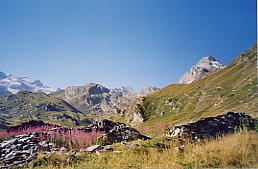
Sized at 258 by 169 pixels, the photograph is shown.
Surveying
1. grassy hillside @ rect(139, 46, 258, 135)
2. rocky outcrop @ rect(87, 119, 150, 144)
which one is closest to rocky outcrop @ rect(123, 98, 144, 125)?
grassy hillside @ rect(139, 46, 258, 135)

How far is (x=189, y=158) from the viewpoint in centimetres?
1066

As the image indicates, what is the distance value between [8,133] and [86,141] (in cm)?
1047

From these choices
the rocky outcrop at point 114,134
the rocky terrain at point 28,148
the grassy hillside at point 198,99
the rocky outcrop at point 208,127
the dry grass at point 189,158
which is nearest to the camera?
the dry grass at point 189,158

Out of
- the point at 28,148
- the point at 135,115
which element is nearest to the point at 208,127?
the point at 28,148

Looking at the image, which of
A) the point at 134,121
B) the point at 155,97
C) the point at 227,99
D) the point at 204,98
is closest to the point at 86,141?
the point at 227,99

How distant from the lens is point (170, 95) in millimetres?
83500

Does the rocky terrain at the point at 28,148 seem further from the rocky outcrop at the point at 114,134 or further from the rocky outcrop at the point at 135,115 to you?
the rocky outcrop at the point at 135,115

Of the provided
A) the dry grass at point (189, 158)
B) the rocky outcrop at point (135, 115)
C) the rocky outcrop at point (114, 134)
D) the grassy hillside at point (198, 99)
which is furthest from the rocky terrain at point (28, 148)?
the rocky outcrop at point (135, 115)

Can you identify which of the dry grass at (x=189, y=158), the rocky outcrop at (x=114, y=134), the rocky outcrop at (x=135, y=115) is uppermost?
the rocky outcrop at (x=135, y=115)

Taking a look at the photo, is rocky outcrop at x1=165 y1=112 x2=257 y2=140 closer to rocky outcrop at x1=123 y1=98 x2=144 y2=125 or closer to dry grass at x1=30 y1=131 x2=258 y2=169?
dry grass at x1=30 y1=131 x2=258 y2=169

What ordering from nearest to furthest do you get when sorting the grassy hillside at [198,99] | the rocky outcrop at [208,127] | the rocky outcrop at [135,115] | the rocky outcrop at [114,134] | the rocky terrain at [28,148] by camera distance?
the rocky terrain at [28,148], the rocky outcrop at [208,127], the rocky outcrop at [114,134], the grassy hillside at [198,99], the rocky outcrop at [135,115]

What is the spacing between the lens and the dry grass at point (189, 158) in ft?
32.4

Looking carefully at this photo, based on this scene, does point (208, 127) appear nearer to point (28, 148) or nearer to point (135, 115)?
point (28, 148)

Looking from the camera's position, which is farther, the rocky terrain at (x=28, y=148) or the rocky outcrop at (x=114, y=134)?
the rocky outcrop at (x=114, y=134)
